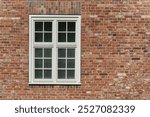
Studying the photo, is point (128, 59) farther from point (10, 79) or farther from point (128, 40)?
point (10, 79)

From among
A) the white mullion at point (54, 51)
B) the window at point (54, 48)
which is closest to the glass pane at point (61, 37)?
the window at point (54, 48)

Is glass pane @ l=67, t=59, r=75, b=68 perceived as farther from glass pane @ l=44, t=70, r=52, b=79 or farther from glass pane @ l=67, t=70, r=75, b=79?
glass pane @ l=44, t=70, r=52, b=79

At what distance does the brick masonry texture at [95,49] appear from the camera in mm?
15125

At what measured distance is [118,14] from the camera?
15.2 metres

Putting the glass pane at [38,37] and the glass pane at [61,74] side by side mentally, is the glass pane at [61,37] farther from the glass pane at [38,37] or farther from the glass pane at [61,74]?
the glass pane at [61,74]

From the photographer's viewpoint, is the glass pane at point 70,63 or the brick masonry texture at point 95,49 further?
the glass pane at point 70,63

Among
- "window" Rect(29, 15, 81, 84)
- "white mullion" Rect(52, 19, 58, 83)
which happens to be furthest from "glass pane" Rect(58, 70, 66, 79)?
"white mullion" Rect(52, 19, 58, 83)

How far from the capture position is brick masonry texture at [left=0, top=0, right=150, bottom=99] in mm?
15125

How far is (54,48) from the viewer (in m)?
15.2

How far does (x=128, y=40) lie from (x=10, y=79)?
3890mm

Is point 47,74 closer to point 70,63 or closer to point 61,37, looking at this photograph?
point 70,63

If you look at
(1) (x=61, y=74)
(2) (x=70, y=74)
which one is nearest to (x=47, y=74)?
(1) (x=61, y=74)

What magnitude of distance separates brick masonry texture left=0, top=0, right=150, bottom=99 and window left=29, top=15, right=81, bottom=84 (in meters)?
0.17

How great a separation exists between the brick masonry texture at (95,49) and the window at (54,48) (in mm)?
171
